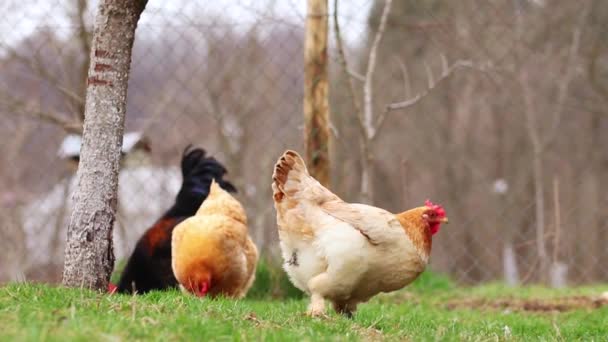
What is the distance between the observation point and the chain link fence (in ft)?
28.0

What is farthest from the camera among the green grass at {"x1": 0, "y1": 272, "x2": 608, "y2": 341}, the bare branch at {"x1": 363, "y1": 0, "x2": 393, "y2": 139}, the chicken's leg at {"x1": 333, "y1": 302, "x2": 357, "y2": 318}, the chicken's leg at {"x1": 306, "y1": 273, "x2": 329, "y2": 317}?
the bare branch at {"x1": 363, "y1": 0, "x2": 393, "y2": 139}

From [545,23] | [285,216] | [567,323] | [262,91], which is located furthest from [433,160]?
[285,216]

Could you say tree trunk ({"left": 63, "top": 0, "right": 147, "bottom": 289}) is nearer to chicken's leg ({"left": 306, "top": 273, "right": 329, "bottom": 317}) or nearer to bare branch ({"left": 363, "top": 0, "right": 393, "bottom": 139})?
chicken's leg ({"left": 306, "top": 273, "right": 329, "bottom": 317})

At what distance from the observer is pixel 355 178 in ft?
48.4

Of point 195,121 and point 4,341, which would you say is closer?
point 4,341

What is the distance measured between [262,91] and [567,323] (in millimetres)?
5775

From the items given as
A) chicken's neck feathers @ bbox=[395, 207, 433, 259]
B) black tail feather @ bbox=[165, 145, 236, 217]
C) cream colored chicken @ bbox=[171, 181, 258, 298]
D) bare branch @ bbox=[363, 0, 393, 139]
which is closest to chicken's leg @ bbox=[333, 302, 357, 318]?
chicken's neck feathers @ bbox=[395, 207, 433, 259]

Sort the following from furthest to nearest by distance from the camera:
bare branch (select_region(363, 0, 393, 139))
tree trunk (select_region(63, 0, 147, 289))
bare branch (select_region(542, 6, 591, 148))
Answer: bare branch (select_region(542, 6, 591, 148)), bare branch (select_region(363, 0, 393, 139)), tree trunk (select_region(63, 0, 147, 289))

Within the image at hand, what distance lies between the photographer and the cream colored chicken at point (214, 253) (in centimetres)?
602

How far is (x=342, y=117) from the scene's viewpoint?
42.5 ft

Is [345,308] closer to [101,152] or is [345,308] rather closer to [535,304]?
[101,152]

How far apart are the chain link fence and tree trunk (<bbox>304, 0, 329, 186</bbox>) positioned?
0.35 m

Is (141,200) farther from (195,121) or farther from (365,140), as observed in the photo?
(365,140)

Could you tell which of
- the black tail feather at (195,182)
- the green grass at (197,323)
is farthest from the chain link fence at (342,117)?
the green grass at (197,323)
